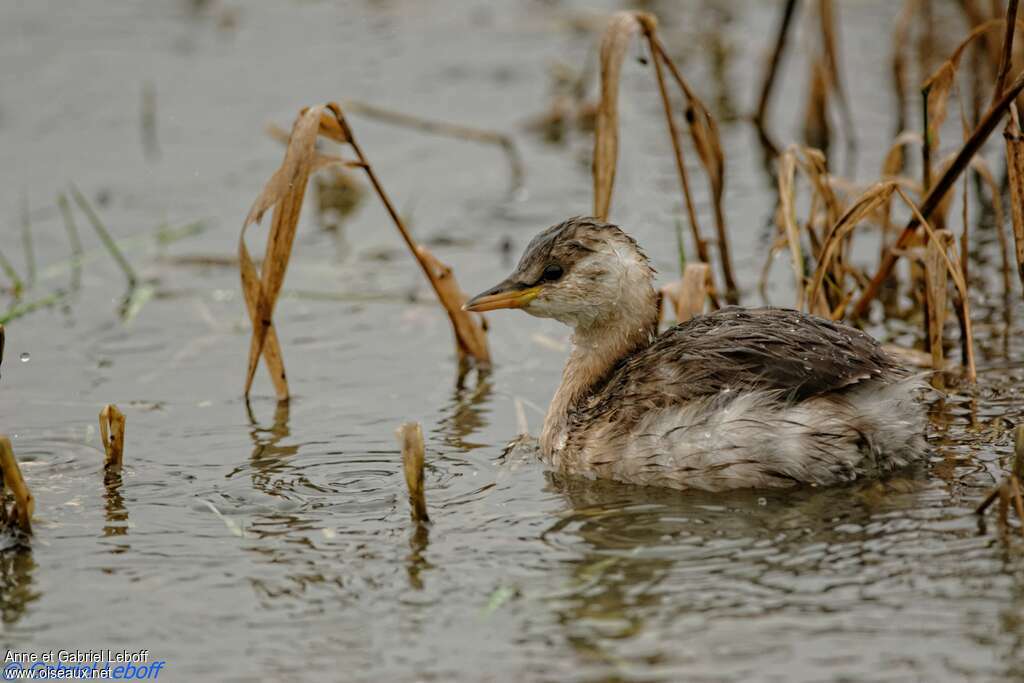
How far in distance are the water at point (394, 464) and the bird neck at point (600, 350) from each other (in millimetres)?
313

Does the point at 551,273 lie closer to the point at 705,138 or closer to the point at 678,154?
the point at 678,154

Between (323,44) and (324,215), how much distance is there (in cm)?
393

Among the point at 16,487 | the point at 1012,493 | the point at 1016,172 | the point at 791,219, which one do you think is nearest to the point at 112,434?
the point at 16,487

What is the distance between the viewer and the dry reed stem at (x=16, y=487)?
5.37m

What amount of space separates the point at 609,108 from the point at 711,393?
1.98m

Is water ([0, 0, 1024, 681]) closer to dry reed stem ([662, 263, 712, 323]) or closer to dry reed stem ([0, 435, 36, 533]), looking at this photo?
dry reed stem ([0, 435, 36, 533])

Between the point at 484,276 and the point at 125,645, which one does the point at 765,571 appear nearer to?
the point at 125,645

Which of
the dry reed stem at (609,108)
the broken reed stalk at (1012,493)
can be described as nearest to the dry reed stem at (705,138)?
the dry reed stem at (609,108)

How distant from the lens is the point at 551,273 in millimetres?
6516

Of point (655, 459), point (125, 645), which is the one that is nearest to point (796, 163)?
point (655, 459)

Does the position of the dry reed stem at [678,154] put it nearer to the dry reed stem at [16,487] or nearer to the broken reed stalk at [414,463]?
the broken reed stalk at [414,463]

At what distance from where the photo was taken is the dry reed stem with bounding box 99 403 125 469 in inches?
241

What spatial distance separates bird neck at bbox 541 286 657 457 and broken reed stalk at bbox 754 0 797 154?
3666 millimetres

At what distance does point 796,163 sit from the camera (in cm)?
732
